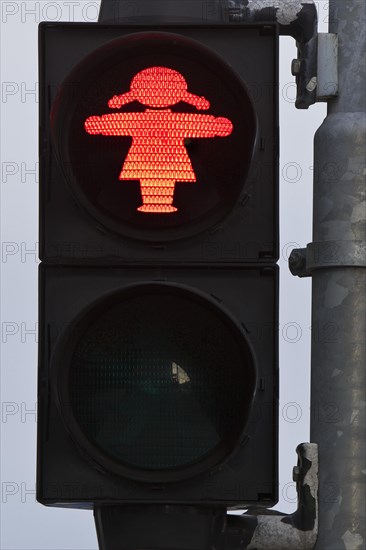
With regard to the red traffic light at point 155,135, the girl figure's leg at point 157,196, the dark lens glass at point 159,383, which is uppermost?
the red traffic light at point 155,135

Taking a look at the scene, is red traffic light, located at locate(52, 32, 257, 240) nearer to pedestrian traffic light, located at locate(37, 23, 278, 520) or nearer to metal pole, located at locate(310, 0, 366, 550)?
pedestrian traffic light, located at locate(37, 23, 278, 520)

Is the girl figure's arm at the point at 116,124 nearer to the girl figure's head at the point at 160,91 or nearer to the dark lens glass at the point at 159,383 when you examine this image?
the girl figure's head at the point at 160,91

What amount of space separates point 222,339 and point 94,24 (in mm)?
830

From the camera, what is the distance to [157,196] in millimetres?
4961

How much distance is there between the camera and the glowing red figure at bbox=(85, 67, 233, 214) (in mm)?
4926

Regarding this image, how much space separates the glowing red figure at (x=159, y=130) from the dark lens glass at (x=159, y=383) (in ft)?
0.86

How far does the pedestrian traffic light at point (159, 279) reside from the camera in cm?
493

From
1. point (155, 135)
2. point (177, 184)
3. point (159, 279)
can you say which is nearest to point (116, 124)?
point (155, 135)

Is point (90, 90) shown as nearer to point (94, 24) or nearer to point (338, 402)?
point (94, 24)

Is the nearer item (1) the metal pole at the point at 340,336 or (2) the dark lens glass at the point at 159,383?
(2) the dark lens glass at the point at 159,383

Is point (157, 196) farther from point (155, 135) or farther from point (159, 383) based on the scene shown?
point (159, 383)

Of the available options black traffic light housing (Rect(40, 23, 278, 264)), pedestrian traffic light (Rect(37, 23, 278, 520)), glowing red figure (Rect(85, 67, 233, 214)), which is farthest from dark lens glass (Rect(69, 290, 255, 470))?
glowing red figure (Rect(85, 67, 233, 214))

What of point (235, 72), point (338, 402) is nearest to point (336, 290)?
point (338, 402)

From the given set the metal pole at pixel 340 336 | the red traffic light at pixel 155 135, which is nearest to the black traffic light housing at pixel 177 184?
the red traffic light at pixel 155 135
